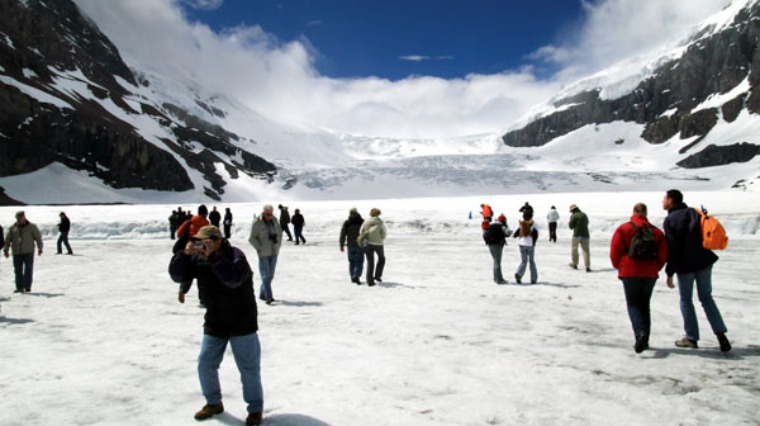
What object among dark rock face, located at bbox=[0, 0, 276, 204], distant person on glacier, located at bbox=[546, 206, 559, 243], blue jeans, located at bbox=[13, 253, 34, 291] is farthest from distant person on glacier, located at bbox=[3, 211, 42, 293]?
dark rock face, located at bbox=[0, 0, 276, 204]

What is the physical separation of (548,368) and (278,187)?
3787 inches

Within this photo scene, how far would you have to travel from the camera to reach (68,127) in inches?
3506

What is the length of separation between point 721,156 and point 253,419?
18881 cm

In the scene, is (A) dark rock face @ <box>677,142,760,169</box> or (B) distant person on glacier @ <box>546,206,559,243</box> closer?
(B) distant person on glacier @ <box>546,206,559,243</box>

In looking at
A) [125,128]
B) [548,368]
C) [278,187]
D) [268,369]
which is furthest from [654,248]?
[125,128]

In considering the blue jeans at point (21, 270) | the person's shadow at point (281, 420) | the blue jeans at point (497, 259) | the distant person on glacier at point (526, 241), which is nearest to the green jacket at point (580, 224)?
the distant person on glacier at point (526, 241)

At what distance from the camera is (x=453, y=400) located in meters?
5.11

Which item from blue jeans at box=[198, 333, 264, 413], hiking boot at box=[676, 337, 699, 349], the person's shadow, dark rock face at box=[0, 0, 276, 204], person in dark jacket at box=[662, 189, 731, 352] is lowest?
the person's shadow

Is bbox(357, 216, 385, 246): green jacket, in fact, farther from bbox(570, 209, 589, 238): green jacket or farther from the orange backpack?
the orange backpack

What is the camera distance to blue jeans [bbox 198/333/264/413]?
455 cm

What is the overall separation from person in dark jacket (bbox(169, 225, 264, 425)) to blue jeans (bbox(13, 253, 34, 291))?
9577 mm

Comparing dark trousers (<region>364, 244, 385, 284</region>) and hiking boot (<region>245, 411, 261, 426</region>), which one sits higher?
dark trousers (<region>364, 244, 385, 284</region>)

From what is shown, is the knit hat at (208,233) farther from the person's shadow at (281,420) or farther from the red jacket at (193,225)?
the red jacket at (193,225)

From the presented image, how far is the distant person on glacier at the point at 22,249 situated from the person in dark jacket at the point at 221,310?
932cm
